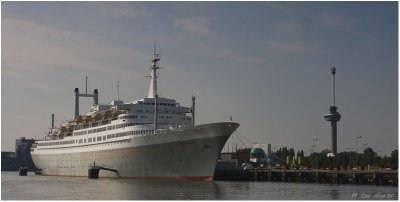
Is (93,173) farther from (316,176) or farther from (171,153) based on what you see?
(316,176)

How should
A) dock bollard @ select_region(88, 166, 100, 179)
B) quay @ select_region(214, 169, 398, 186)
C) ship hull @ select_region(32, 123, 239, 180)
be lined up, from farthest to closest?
dock bollard @ select_region(88, 166, 100, 179)
quay @ select_region(214, 169, 398, 186)
ship hull @ select_region(32, 123, 239, 180)

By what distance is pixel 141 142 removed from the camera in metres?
67.4

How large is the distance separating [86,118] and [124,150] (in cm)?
1910

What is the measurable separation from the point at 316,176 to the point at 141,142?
21.5 m

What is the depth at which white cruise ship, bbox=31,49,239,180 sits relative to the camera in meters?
62.9

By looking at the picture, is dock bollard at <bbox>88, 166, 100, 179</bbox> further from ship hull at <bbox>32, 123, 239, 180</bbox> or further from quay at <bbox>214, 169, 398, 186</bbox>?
quay at <bbox>214, 169, 398, 186</bbox>

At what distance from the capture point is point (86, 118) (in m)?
88.1

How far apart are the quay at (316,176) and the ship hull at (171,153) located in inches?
575

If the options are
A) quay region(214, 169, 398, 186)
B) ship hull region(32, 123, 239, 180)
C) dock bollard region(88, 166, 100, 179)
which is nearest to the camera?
ship hull region(32, 123, 239, 180)

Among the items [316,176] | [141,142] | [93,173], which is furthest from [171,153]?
[316,176]

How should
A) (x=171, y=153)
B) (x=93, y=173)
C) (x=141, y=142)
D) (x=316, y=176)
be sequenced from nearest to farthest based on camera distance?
(x=171, y=153) → (x=141, y=142) → (x=316, y=176) → (x=93, y=173)

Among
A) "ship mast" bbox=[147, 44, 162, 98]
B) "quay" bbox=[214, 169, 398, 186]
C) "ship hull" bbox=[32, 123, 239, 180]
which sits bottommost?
"quay" bbox=[214, 169, 398, 186]

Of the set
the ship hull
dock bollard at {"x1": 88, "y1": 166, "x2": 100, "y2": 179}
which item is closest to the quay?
the ship hull

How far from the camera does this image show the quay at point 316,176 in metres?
63.7
